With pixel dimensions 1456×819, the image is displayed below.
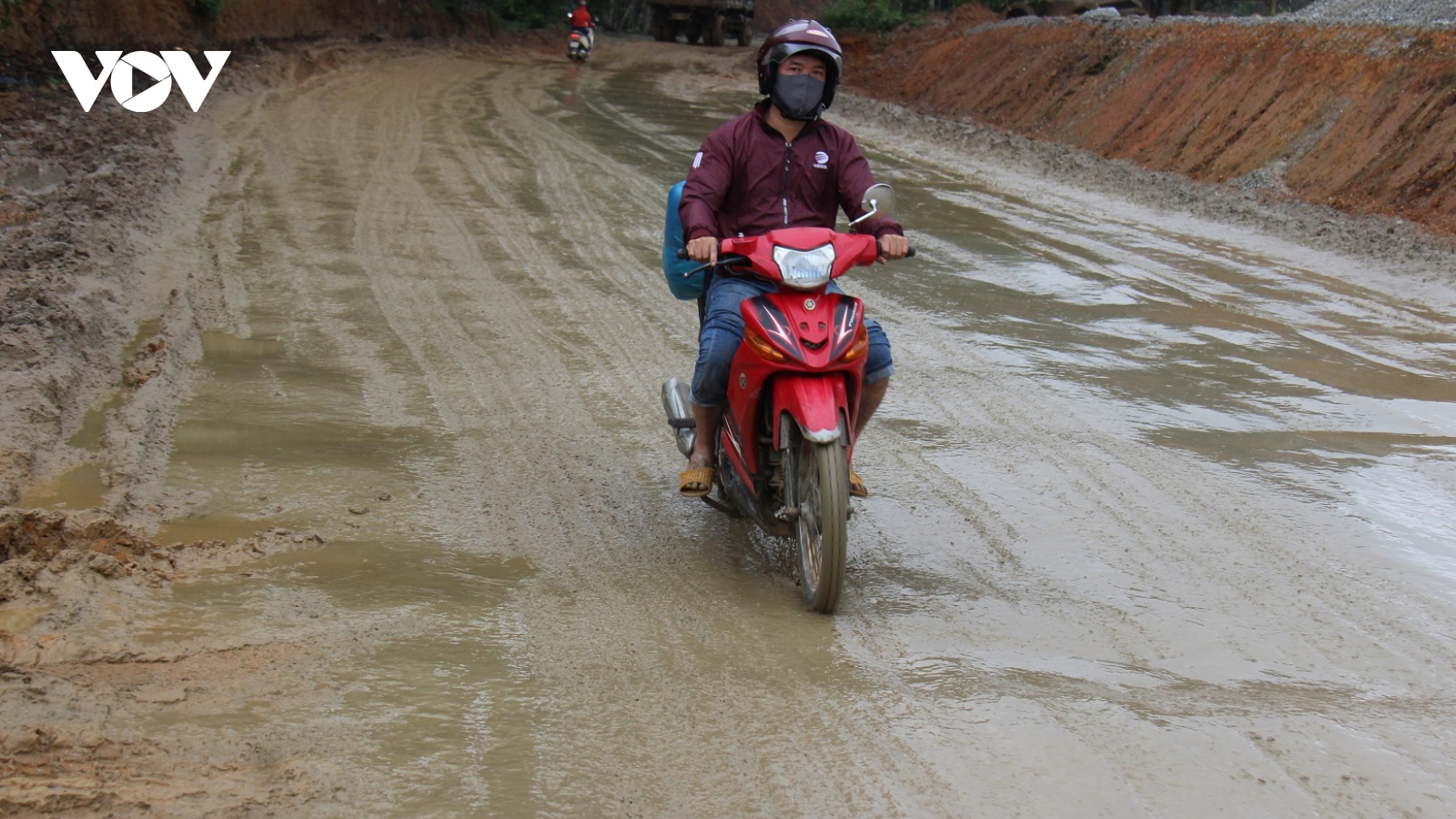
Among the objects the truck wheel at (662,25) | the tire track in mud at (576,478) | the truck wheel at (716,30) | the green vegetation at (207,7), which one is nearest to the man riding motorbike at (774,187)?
the tire track in mud at (576,478)

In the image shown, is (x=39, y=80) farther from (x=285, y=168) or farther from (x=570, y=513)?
(x=570, y=513)

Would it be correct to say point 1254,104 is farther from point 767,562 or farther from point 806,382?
point 806,382

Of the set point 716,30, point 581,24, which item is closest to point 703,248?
point 581,24

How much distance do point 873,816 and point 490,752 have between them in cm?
95

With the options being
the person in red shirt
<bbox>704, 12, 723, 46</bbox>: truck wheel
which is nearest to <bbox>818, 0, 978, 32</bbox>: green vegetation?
<bbox>704, 12, 723, 46</bbox>: truck wheel

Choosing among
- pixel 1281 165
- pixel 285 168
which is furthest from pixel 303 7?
pixel 1281 165

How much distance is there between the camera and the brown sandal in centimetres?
488

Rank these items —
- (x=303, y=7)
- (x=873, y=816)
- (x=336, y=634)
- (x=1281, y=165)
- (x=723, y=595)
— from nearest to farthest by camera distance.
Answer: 1. (x=873, y=816)
2. (x=336, y=634)
3. (x=723, y=595)
4. (x=1281, y=165)
5. (x=303, y=7)

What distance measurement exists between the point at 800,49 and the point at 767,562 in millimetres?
1822

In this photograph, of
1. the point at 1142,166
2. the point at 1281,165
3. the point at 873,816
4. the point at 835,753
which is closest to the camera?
the point at 873,816

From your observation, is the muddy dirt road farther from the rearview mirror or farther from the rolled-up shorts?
the rearview mirror

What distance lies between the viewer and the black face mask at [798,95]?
184 inches

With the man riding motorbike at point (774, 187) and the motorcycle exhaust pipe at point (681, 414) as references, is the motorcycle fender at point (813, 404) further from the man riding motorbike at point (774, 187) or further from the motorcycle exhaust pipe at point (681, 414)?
the motorcycle exhaust pipe at point (681, 414)

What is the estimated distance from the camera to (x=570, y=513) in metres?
5.11
